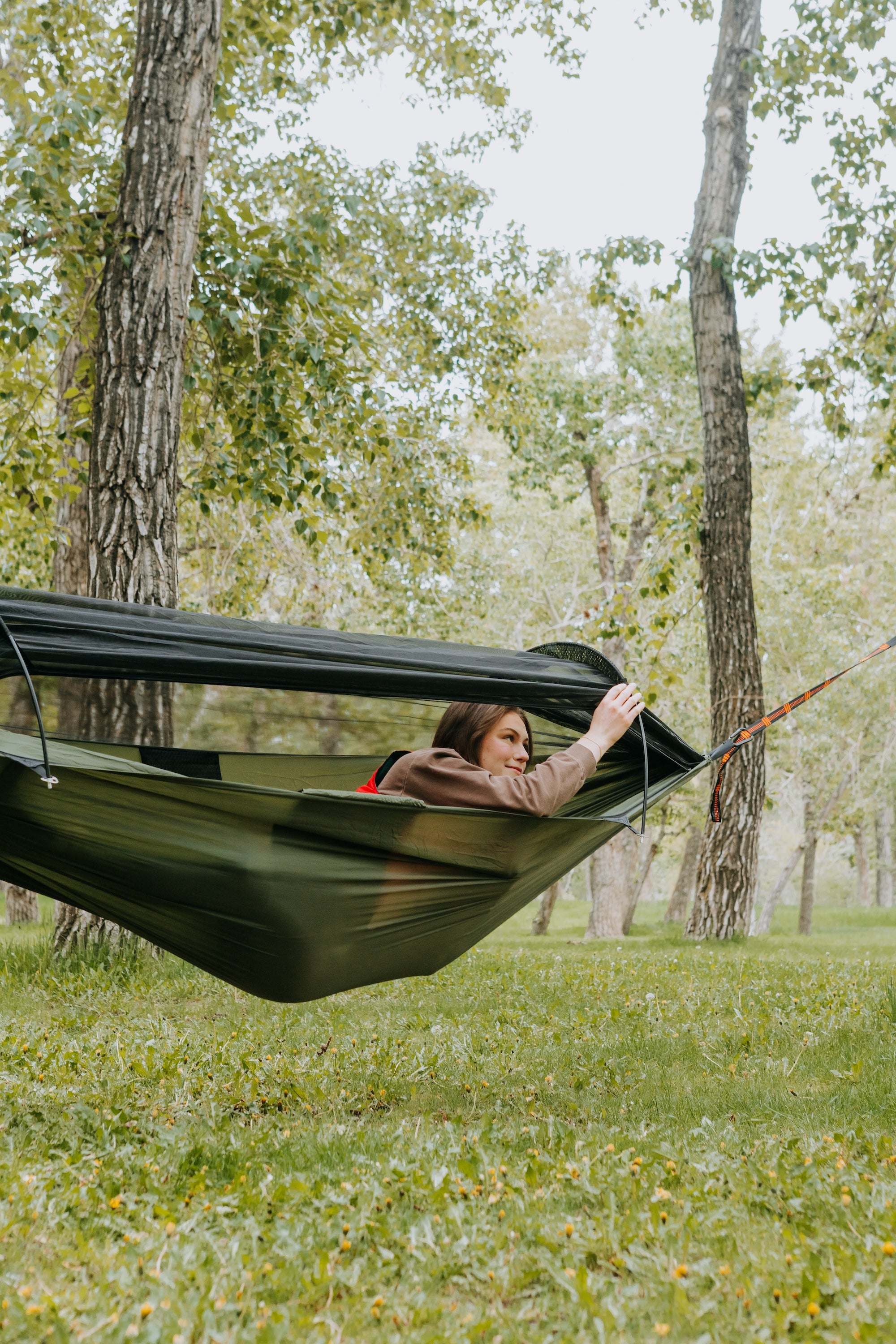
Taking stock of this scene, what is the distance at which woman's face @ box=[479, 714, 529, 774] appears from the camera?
2.79m

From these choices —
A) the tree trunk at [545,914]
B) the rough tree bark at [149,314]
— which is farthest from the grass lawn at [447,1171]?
the tree trunk at [545,914]

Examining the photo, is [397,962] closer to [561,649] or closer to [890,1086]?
[561,649]

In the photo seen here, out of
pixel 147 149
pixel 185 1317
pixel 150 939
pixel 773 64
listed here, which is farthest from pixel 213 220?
pixel 185 1317

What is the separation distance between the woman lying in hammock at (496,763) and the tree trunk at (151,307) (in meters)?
1.79

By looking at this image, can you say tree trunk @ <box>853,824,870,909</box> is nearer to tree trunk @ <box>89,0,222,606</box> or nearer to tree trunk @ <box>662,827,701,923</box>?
tree trunk @ <box>662,827,701,923</box>

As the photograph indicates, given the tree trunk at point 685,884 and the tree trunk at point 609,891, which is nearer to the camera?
the tree trunk at point 609,891

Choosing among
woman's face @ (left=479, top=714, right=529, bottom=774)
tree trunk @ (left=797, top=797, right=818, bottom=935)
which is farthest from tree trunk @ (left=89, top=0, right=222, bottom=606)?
tree trunk @ (left=797, top=797, right=818, bottom=935)

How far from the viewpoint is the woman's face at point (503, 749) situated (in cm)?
279

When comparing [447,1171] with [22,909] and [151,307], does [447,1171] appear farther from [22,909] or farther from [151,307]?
[22,909]

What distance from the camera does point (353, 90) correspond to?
28.6ft

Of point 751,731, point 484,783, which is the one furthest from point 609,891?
point 484,783

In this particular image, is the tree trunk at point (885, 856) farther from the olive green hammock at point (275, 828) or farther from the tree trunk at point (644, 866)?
the olive green hammock at point (275, 828)

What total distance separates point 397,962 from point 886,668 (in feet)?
43.7

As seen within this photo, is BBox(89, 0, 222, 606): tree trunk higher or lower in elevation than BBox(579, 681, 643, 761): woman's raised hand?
higher
